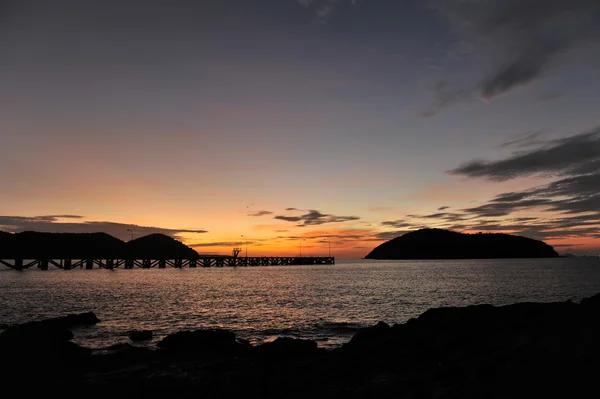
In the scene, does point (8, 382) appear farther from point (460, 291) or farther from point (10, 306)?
point (460, 291)

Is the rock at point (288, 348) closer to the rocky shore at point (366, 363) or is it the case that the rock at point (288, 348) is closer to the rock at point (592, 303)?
the rocky shore at point (366, 363)

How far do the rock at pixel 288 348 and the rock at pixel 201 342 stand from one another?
2.22 m

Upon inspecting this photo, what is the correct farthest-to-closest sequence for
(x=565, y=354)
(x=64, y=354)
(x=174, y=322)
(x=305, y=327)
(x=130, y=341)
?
1. (x=174, y=322)
2. (x=305, y=327)
3. (x=130, y=341)
4. (x=64, y=354)
5. (x=565, y=354)

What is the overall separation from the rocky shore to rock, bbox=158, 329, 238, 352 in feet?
0.22

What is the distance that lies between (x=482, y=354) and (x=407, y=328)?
6687 millimetres

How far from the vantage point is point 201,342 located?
22.7 m

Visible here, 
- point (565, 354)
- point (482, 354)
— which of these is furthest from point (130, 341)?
point (565, 354)

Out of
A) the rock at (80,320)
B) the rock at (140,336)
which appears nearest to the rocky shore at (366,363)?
the rock at (140,336)

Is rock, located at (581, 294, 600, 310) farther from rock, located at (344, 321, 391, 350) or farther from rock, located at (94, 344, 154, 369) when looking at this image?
rock, located at (94, 344, 154, 369)

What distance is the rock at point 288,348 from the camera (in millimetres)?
21078

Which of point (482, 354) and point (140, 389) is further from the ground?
point (482, 354)

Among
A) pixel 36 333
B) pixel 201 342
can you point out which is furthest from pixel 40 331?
pixel 201 342

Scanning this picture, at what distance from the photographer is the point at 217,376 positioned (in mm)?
16156

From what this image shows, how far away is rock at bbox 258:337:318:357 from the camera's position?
2108 cm
